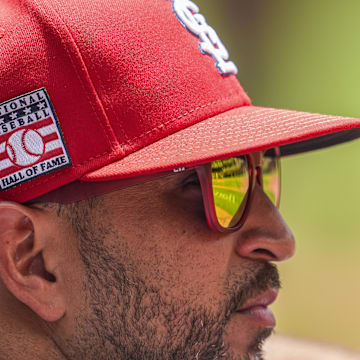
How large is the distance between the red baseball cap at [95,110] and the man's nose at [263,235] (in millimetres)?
353

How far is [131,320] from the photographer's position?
5.84ft

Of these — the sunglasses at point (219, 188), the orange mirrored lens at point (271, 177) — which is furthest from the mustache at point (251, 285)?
the orange mirrored lens at point (271, 177)

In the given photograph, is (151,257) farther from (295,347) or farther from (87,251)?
(295,347)

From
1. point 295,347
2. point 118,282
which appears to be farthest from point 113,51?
point 295,347

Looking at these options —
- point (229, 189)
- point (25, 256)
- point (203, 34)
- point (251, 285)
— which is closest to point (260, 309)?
point (251, 285)

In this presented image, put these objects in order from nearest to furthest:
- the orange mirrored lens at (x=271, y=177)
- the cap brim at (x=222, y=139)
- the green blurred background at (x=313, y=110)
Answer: the cap brim at (x=222, y=139) < the orange mirrored lens at (x=271, y=177) < the green blurred background at (x=313, y=110)

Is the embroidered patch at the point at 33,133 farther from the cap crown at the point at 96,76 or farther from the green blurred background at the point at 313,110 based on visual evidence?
the green blurred background at the point at 313,110

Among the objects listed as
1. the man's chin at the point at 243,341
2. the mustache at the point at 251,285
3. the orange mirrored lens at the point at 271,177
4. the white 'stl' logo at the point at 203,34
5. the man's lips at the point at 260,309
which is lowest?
the man's chin at the point at 243,341

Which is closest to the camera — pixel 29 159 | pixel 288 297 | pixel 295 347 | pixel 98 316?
pixel 29 159

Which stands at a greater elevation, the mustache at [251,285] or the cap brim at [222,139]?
the cap brim at [222,139]

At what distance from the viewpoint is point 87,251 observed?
5.76 ft

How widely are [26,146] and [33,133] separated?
4cm

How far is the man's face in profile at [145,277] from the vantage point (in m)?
1.75

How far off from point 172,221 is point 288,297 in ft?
12.9
